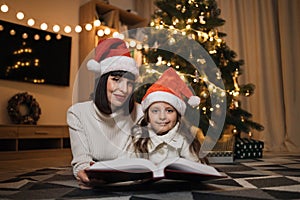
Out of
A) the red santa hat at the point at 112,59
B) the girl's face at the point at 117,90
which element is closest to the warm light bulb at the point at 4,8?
the red santa hat at the point at 112,59

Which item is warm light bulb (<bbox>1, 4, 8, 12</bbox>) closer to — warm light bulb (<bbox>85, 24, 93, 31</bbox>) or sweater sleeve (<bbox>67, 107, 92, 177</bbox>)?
warm light bulb (<bbox>85, 24, 93, 31</bbox>)

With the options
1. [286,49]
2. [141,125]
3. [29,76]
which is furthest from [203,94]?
[29,76]

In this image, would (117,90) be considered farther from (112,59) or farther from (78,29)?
(78,29)

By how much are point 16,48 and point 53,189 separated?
205cm

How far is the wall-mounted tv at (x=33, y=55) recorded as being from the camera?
2637mm

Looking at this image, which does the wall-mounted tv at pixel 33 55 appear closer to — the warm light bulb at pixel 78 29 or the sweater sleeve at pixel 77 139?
the warm light bulb at pixel 78 29

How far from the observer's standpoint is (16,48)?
106 inches

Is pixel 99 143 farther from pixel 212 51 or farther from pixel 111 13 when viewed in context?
pixel 111 13

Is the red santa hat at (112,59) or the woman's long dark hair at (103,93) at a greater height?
the red santa hat at (112,59)

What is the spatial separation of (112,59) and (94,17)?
2289 mm

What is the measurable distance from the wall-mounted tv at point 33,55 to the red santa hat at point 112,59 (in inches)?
73.8

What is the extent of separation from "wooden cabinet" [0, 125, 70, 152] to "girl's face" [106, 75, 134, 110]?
168 cm

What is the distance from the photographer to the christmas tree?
1.83 meters

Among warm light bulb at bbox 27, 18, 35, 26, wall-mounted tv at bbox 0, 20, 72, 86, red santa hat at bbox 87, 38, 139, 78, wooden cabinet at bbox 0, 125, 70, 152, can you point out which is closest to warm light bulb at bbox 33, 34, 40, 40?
wall-mounted tv at bbox 0, 20, 72, 86
